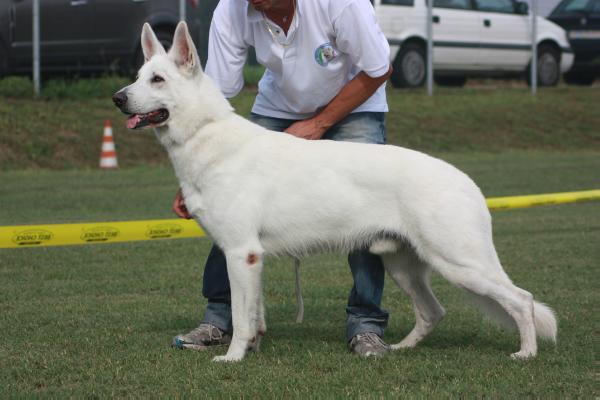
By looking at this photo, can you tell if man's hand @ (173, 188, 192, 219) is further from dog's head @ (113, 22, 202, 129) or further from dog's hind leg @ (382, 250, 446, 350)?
dog's hind leg @ (382, 250, 446, 350)

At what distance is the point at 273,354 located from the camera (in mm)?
5664

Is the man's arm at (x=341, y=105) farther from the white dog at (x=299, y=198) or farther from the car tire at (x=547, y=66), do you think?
the car tire at (x=547, y=66)

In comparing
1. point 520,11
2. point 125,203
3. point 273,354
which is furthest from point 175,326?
point 520,11

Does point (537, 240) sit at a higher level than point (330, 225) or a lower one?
lower

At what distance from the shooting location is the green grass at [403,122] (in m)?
16.3

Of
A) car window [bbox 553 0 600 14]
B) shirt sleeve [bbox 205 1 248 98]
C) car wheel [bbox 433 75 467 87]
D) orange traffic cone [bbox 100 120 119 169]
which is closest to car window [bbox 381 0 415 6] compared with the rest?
car wheel [bbox 433 75 467 87]

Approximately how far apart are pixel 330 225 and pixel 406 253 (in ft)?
1.93

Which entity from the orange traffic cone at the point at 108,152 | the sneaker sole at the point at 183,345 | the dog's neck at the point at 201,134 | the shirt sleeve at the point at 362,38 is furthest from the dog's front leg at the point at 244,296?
the orange traffic cone at the point at 108,152

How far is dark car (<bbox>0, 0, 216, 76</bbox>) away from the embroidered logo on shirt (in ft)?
39.4

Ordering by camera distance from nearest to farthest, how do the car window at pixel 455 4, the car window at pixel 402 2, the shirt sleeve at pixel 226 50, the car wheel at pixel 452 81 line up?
the shirt sleeve at pixel 226 50, the car window at pixel 402 2, the car window at pixel 455 4, the car wheel at pixel 452 81

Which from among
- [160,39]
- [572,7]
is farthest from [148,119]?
[572,7]

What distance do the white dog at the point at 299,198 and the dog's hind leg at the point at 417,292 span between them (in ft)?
1.02

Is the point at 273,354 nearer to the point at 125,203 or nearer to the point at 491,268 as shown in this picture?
the point at 491,268

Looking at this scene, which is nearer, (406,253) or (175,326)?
(406,253)
